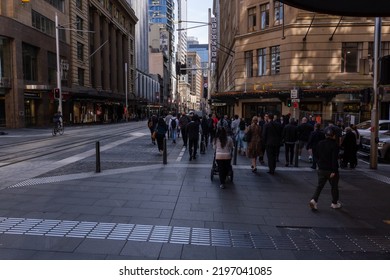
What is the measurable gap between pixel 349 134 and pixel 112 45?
2588 inches

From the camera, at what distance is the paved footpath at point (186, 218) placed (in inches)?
189

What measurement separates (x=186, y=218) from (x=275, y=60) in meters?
25.6

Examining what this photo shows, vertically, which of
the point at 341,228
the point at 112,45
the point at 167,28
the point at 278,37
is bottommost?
the point at 341,228

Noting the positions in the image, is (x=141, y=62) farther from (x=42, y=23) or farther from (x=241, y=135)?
(x=241, y=135)

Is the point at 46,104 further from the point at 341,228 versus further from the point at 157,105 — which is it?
the point at 157,105

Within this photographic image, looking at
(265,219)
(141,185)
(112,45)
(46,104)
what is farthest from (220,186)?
(112,45)

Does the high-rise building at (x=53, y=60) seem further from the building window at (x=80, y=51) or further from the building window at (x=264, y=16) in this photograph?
the building window at (x=264, y=16)

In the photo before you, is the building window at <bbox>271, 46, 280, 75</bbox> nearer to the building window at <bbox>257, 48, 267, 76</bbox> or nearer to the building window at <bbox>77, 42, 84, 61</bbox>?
the building window at <bbox>257, 48, 267, 76</bbox>

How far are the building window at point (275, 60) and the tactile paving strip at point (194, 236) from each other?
25.2 metres

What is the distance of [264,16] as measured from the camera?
30.8 m

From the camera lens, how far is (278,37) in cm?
2898

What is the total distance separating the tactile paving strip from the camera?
5082 millimetres

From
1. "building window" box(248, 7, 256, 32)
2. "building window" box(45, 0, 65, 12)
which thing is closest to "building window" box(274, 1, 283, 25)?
"building window" box(248, 7, 256, 32)

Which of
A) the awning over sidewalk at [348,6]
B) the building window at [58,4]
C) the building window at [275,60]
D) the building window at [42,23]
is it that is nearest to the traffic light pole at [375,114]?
the awning over sidewalk at [348,6]
